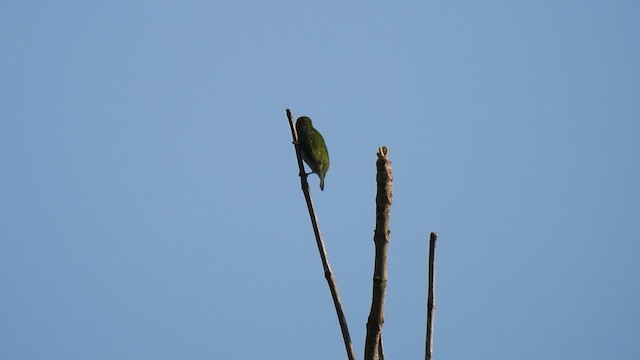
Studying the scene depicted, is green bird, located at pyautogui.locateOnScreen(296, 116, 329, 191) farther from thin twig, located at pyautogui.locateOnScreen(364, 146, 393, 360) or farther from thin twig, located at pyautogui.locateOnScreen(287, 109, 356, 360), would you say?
thin twig, located at pyautogui.locateOnScreen(364, 146, 393, 360)

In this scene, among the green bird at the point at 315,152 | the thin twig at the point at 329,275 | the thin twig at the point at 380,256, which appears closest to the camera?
the thin twig at the point at 380,256

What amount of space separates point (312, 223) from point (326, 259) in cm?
21

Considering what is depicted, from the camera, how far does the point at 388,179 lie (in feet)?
9.14

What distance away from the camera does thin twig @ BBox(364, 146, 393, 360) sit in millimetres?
2699

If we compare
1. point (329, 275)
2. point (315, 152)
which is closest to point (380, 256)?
point (329, 275)

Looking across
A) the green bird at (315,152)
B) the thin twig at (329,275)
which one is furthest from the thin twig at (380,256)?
the green bird at (315,152)

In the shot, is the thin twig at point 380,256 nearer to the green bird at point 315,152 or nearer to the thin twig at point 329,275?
the thin twig at point 329,275

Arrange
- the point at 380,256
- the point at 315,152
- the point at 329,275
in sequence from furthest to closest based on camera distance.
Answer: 1. the point at 315,152
2. the point at 329,275
3. the point at 380,256

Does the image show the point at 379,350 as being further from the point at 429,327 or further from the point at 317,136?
the point at 317,136

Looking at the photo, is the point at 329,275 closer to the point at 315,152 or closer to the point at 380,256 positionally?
the point at 380,256

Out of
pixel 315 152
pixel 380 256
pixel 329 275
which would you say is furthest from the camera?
pixel 315 152

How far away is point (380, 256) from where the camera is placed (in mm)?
2713

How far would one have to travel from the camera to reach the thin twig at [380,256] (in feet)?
8.86

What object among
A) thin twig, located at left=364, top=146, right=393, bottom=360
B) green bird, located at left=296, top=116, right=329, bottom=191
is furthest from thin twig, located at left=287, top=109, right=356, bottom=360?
green bird, located at left=296, top=116, right=329, bottom=191
